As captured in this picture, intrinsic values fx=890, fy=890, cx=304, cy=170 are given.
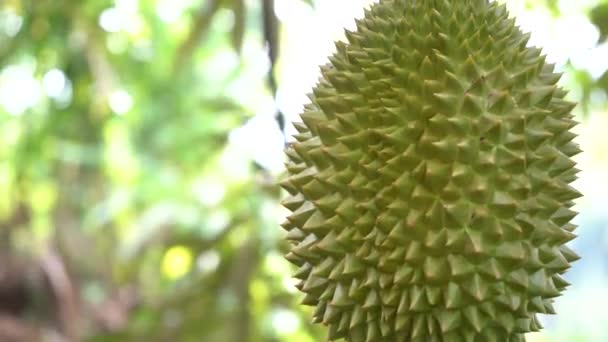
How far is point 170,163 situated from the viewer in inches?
104

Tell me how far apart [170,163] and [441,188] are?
190cm

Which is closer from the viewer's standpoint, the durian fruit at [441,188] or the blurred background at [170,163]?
the durian fruit at [441,188]

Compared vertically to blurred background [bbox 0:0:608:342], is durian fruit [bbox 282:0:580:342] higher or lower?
lower

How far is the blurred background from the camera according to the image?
4.89 feet

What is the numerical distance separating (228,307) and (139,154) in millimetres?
1079

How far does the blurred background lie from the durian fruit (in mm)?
306

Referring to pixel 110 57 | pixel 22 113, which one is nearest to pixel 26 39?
pixel 110 57

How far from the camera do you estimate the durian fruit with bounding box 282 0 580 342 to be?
32.3 inches

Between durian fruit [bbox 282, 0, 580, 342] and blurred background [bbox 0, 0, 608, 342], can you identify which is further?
blurred background [bbox 0, 0, 608, 342]

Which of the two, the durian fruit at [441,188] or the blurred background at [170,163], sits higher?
the blurred background at [170,163]

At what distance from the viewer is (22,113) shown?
2.59m

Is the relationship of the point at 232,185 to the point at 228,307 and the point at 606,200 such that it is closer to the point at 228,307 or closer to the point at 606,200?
the point at 228,307

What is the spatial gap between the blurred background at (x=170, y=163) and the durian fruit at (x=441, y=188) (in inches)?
12.0

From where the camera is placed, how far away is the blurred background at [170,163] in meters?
1.49
